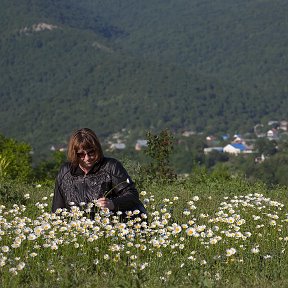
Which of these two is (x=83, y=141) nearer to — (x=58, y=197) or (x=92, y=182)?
(x=92, y=182)

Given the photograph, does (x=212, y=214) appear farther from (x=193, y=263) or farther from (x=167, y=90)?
(x=167, y=90)

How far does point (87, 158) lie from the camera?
618 centimetres

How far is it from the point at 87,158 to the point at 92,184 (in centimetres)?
24

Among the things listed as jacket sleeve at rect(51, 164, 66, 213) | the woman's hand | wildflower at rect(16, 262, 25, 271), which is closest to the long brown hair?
jacket sleeve at rect(51, 164, 66, 213)

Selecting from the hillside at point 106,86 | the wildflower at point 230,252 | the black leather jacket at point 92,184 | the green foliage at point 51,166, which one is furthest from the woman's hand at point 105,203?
the hillside at point 106,86

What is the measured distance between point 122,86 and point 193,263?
137906 mm

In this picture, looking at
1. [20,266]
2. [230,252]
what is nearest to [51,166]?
[230,252]

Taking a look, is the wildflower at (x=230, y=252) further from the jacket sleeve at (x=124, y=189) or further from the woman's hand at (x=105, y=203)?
the jacket sleeve at (x=124, y=189)

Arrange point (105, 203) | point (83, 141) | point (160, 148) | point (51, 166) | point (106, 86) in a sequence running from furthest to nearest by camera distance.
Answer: point (106, 86)
point (51, 166)
point (160, 148)
point (83, 141)
point (105, 203)

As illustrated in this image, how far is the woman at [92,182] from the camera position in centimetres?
613

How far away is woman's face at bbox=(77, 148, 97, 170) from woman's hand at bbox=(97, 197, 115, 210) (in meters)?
0.48

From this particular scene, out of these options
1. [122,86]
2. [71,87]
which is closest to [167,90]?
[122,86]

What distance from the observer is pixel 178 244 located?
5.34 metres

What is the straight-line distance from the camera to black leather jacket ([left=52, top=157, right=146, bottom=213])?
6.24m
